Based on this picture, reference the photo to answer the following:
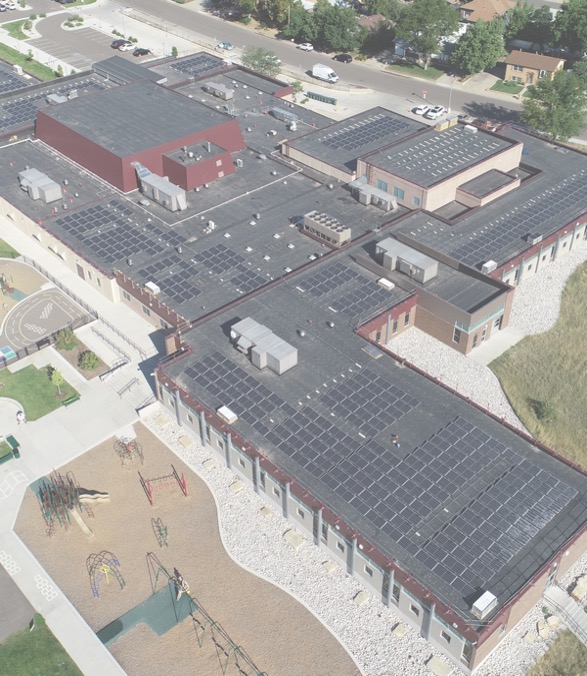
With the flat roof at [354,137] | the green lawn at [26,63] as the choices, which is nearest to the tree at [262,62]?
the flat roof at [354,137]

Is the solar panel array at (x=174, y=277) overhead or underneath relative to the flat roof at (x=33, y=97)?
underneath

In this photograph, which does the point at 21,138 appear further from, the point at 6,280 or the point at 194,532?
the point at 194,532

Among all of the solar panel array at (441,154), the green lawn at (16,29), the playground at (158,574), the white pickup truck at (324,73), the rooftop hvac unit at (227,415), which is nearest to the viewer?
the playground at (158,574)

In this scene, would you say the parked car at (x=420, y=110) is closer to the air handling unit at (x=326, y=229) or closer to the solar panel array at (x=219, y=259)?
the air handling unit at (x=326, y=229)

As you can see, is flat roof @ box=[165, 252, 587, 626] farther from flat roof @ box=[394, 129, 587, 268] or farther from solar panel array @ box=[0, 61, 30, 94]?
solar panel array @ box=[0, 61, 30, 94]

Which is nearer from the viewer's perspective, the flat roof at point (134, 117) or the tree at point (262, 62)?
the flat roof at point (134, 117)

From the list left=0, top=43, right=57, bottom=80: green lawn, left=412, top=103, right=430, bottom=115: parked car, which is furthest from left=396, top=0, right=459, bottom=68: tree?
left=0, top=43, right=57, bottom=80: green lawn
